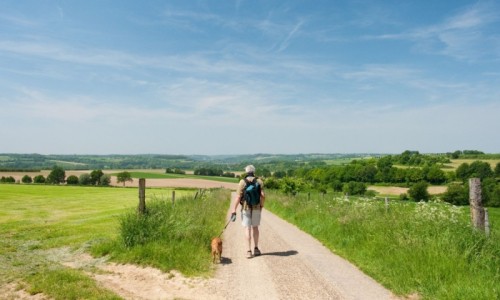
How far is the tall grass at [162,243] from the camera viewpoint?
945 cm

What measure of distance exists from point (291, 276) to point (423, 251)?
293cm

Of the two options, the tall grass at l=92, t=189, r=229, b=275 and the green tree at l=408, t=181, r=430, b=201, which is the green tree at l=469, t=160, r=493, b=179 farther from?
the tall grass at l=92, t=189, r=229, b=275

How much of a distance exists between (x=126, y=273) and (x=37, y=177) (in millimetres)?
120413

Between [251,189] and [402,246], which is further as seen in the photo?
[251,189]

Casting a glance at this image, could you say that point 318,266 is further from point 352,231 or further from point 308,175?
point 308,175

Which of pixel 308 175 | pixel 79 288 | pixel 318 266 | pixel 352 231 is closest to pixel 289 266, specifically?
pixel 318 266

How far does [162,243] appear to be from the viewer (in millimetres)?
10438

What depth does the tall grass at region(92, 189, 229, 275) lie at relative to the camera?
9445mm

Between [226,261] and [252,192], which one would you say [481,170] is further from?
[226,261]

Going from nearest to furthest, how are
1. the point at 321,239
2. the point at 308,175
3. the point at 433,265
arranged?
the point at 433,265
the point at 321,239
the point at 308,175

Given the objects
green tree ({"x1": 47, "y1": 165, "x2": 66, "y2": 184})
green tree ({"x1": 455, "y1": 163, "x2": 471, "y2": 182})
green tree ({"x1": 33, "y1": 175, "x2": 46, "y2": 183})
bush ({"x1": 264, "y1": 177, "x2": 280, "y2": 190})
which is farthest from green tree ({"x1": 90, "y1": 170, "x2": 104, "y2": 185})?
green tree ({"x1": 455, "y1": 163, "x2": 471, "y2": 182})

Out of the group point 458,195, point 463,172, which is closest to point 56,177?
point 458,195

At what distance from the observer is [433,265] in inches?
298

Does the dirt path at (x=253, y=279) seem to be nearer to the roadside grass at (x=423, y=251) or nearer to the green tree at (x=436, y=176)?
the roadside grass at (x=423, y=251)
